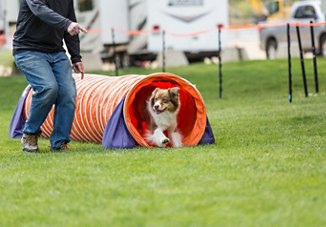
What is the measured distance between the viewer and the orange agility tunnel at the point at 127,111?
30.0ft

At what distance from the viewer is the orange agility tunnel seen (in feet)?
30.0

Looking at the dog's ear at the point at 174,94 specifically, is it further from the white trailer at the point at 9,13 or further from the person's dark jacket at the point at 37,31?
the white trailer at the point at 9,13

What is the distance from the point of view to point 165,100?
919 centimetres

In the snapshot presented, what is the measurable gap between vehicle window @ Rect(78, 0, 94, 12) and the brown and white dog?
17657 millimetres

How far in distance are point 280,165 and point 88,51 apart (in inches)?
769

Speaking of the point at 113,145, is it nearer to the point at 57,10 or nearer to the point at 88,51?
the point at 57,10

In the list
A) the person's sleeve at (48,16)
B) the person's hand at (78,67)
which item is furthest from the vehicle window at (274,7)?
the person's sleeve at (48,16)

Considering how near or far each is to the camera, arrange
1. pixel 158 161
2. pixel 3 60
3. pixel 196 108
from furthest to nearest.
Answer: pixel 3 60, pixel 196 108, pixel 158 161

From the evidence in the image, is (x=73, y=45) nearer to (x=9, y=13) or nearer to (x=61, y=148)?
(x=61, y=148)

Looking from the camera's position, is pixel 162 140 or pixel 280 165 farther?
pixel 162 140

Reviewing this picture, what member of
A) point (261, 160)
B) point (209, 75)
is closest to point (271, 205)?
point (261, 160)

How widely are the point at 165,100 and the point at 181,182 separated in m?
2.75

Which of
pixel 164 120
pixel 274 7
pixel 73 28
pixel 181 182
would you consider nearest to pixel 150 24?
pixel 274 7

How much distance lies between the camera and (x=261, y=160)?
7.50 meters
